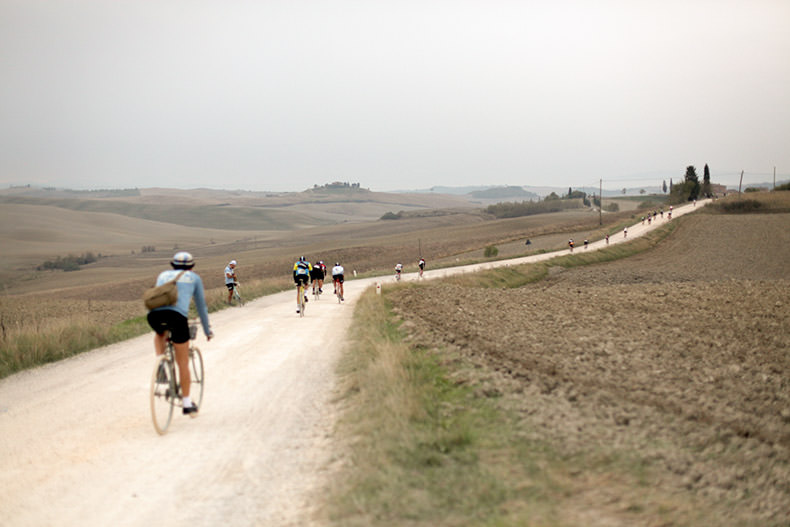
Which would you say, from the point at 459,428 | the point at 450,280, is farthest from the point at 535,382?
the point at 450,280

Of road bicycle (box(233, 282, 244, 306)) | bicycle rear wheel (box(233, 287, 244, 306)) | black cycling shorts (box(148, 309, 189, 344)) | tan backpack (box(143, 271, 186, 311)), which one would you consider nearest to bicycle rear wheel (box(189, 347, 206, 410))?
black cycling shorts (box(148, 309, 189, 344))

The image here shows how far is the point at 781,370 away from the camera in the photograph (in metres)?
11.2

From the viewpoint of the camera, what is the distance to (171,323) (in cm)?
849

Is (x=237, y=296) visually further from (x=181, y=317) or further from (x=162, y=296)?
(x=162, y=296)

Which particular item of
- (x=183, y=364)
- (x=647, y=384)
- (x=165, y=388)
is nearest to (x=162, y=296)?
(x=183, y=364)

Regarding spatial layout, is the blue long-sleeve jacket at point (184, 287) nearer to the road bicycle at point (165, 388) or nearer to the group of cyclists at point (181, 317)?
the group of cyclists at point (181, 317)

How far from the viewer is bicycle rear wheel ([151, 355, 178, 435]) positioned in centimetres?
838

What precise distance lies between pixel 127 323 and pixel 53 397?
37.9ft

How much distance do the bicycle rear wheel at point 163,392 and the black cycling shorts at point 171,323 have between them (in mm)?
321

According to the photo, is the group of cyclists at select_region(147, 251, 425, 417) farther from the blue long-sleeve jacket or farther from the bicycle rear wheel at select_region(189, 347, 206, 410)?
the bicycle rear wheel at select_region(189, 347, 206, 410)

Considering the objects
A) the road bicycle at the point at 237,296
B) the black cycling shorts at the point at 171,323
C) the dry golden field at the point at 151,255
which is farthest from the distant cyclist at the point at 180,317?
the road bicycle at the point at 237,296

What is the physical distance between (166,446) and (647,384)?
684 centimetres

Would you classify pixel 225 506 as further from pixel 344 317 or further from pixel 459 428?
pixel 344 317

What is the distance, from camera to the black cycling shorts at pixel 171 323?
27.5 feet
